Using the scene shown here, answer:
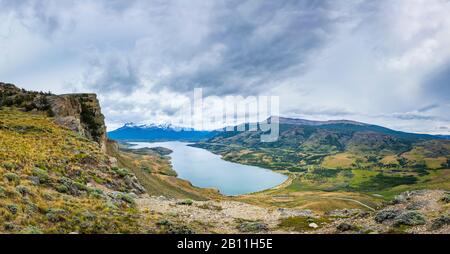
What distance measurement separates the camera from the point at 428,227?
60.7 feet

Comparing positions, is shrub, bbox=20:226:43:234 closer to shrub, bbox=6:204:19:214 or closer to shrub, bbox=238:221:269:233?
shrub, bbox=6:204:19:214

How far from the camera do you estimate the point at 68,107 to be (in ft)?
204

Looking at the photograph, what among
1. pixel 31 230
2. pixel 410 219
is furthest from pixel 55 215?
pixel 410 219

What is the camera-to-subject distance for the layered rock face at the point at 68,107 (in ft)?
188

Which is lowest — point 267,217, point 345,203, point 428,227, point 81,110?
point 345,203

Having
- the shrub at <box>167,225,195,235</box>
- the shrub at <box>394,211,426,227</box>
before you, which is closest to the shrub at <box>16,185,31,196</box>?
the shrub at <box>167,225,195,235</box>

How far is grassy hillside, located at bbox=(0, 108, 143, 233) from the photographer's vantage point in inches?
703

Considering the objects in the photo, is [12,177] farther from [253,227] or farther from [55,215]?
[253,227]

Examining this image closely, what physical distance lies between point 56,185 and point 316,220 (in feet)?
66.9

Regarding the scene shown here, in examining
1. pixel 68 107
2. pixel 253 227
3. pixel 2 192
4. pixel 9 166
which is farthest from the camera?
pixel 68 107

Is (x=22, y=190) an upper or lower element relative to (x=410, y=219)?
upper
